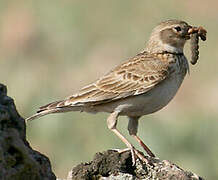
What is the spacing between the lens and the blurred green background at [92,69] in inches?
410

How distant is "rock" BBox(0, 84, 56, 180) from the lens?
4684 millimetres

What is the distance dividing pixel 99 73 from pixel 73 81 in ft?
1.45

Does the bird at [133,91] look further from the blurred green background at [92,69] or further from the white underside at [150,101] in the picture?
the blurred green background at [92,69]

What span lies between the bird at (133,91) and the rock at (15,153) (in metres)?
2.18

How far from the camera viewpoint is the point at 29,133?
11992 mm

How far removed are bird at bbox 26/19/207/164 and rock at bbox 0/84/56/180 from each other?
85.8 inches

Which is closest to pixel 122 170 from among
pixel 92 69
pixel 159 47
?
pixel 159 47

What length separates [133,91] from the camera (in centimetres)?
729

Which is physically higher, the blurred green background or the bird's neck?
the bird's neck

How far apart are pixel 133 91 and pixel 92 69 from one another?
7.42 meters

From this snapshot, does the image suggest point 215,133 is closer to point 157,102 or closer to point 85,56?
point 157,102

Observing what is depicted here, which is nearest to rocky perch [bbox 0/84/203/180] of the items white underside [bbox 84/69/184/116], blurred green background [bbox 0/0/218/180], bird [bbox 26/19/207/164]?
bird [bbox 26/19/207/164]

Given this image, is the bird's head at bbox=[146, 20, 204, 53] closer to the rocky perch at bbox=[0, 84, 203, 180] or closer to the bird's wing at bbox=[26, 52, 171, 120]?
the bird's wing at bbox=[26, 52, 171, 120]

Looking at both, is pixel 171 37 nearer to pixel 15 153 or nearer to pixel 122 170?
pixel 122 170
